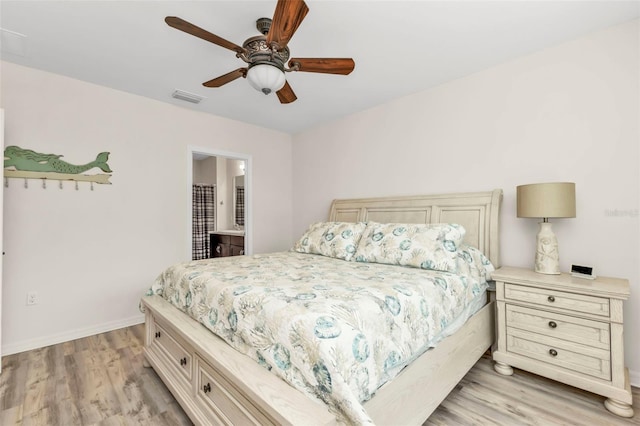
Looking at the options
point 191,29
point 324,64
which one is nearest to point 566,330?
point 324,64

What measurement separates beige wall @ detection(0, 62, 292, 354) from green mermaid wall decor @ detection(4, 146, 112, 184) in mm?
56

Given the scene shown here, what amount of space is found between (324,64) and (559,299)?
7.08ft

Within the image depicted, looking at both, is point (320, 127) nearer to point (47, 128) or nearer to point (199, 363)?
point (47, 128)

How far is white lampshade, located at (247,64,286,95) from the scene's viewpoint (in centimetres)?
184

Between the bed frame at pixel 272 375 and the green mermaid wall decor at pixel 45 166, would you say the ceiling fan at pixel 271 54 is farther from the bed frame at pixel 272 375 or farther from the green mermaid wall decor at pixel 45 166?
the green mermaid wall decor at pixel 45 166

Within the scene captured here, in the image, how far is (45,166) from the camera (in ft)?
8.84

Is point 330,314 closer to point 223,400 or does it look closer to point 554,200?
point 223,400

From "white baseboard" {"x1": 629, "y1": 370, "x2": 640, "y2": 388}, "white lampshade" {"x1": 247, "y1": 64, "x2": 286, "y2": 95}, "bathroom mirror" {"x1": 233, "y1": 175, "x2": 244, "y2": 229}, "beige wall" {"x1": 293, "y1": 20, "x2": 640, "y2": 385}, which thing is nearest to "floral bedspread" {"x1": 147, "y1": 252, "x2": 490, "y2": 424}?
"beige wall" {"x1": 293, "y1": 20, "x2": 640, "y2": 385}

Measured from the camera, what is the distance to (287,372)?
117cm

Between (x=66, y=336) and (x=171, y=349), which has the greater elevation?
(x=171, y=349)

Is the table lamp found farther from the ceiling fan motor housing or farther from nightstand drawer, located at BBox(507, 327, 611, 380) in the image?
the ceiling fan motor housing

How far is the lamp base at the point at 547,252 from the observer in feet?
6.84

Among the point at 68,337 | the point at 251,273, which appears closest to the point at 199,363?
the point at 251,273

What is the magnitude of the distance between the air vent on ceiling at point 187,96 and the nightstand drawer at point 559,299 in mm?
3424
